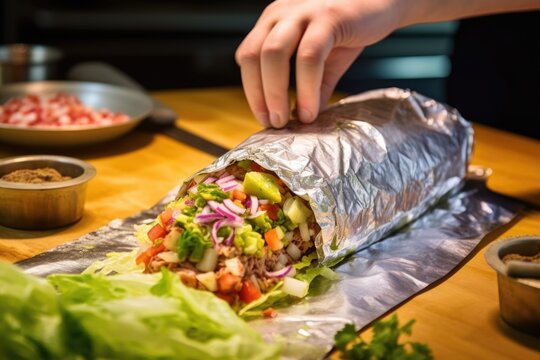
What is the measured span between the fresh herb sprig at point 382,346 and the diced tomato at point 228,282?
31 cm

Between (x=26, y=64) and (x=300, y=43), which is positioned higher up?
(x=300, y=43)

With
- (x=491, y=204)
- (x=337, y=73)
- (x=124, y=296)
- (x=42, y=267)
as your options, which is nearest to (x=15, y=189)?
(x=42, y=267)

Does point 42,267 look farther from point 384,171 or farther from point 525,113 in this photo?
point 525,113

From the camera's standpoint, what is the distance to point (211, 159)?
3.30 m

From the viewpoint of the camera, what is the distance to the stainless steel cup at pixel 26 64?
4203 millimetres

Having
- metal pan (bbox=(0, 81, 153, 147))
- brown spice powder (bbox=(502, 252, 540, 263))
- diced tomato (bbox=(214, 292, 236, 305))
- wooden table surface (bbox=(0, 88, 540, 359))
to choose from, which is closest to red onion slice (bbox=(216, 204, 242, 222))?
diced tomato (bbox=(214, 292, 236, 305))

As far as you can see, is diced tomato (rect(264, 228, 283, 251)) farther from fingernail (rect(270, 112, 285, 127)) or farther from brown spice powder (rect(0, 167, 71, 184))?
brown spice powder (rect(0, 167, 71, 184))

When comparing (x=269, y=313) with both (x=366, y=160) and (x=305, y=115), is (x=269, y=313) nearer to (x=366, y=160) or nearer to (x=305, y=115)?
(x=366, y=160)

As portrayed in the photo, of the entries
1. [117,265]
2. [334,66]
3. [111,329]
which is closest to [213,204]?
[117,265]

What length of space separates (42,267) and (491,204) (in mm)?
1668

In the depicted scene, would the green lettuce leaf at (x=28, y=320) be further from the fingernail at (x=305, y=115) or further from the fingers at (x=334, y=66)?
the fingers at (x=334, y=66)

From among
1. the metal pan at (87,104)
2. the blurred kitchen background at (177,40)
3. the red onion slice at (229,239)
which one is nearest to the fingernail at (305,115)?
the red onion slice at (229,239)

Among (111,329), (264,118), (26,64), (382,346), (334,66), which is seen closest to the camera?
(111,329)

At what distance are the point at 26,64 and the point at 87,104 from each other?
73cm
